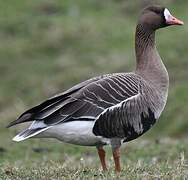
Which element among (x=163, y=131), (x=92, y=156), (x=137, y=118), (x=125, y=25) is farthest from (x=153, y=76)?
(x=125, y=25)

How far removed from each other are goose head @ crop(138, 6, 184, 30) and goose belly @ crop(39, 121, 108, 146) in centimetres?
161

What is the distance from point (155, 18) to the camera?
8062mm

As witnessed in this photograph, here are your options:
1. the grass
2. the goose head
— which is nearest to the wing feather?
the grass

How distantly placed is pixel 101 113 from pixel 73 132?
1.18 ft

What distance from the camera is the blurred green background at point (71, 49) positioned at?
679 inches

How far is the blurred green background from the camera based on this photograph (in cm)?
1725

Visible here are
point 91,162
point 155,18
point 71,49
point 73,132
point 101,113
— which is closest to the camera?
point 73,132

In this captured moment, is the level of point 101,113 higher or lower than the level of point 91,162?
higher

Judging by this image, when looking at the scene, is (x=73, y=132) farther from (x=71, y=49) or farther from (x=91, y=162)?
(x=71, y=49)

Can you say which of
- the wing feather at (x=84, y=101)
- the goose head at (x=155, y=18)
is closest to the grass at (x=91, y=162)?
the wing feather at (x=84, y=101)

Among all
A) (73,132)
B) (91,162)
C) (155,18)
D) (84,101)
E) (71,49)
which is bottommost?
(71,49)

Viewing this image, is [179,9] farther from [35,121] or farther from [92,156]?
[35,121]

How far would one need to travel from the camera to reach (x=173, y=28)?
925 inches

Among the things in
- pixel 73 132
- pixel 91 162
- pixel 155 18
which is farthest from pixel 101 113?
pixel 91 162
